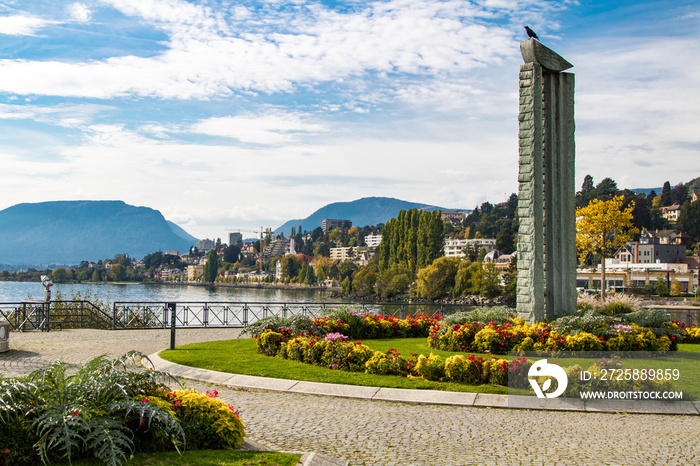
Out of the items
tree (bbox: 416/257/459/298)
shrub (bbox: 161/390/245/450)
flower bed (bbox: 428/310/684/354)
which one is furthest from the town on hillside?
shrub (bbox: 161/390/245/450)

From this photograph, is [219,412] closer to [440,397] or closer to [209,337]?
[440,397]

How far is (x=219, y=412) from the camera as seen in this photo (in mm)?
6441

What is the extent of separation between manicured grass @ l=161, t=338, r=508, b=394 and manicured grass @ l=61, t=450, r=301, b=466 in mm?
4573

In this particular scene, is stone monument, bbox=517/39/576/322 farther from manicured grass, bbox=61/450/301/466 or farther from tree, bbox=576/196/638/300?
tree, bbox=576/196/638/300

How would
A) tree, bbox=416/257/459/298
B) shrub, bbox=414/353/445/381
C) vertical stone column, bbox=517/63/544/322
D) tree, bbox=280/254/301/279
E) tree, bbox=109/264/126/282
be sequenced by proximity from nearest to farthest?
1. shrub, bbox=414/353/445/381
2. vertical stone column, bbox=517/63/544/322
3. tree, bbox=416/257/459/298
4. tree, bbox=109/264/126/282
5. tree, bbox=280/254/301/279

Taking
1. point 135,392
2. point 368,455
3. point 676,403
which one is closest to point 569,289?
point 676,403

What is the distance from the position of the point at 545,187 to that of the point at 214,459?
12745 millimetres

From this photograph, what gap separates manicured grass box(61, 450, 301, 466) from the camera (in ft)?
18.2

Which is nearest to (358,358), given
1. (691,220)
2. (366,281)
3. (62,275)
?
(366,281)

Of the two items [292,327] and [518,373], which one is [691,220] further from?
[518,373]

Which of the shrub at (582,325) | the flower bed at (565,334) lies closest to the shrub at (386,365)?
the flower bed at (565,334)

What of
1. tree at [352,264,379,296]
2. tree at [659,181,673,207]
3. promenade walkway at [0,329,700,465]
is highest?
tree at [659,181,673,207]

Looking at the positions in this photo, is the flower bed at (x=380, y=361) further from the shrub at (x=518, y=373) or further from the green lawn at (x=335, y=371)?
the green lawn at (x=335, y=371)

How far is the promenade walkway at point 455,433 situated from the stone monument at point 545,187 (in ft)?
22.4
